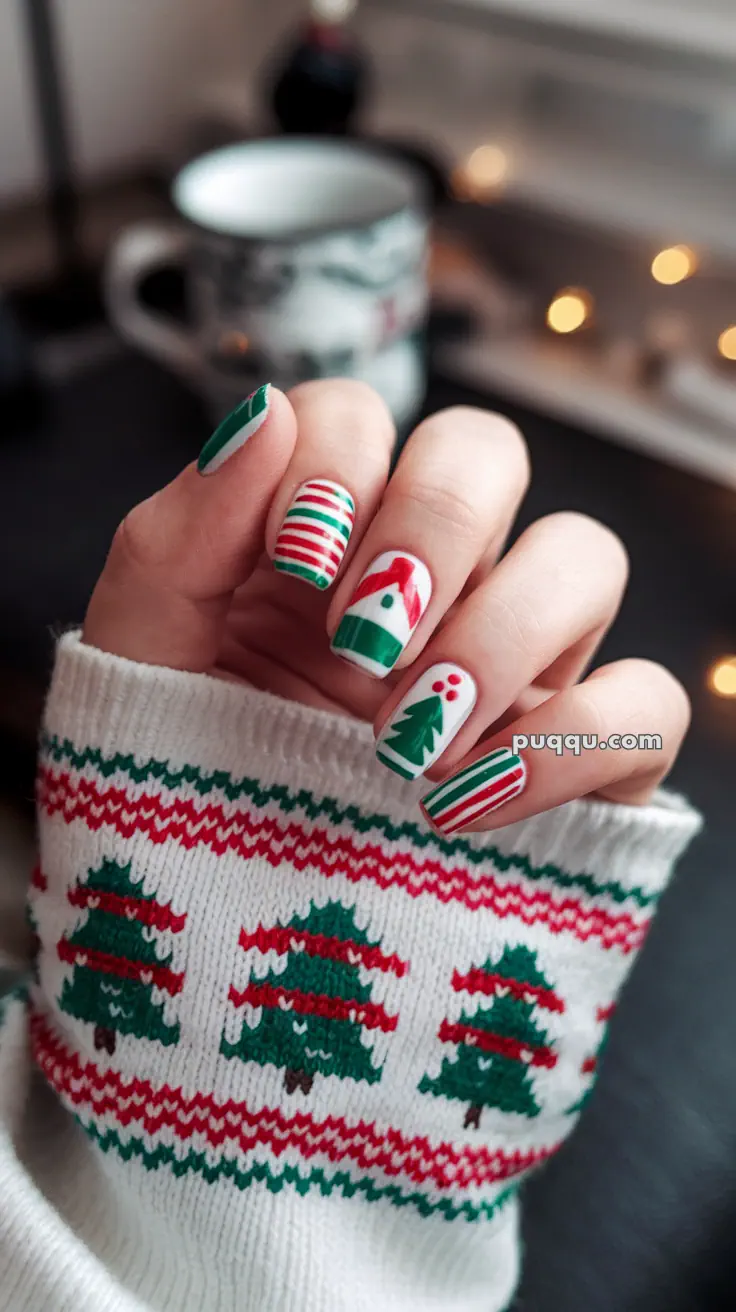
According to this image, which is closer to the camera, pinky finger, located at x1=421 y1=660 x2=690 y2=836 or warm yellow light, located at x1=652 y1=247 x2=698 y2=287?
pinky finger, located at x1=421 y1=660 x2=690 y2=836

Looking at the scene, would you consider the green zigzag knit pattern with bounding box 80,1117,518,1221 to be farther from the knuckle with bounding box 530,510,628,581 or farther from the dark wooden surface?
the knuckle with bounding box 530,510,628,581

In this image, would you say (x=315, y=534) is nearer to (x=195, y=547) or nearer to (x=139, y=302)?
(x=195, y=547)

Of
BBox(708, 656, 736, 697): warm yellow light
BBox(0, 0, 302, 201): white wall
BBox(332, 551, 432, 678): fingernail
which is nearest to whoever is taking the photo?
BBox(332, 551, 432, 678): fingernail

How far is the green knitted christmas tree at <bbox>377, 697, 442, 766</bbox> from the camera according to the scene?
231mm

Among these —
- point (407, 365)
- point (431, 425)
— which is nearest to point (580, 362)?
point (407, 365)

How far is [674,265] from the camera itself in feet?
1.71

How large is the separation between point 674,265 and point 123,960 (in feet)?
1.43

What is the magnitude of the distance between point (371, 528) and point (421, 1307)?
0.62 ft

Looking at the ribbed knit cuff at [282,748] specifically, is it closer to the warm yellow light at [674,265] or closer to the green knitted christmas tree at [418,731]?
the green knitted christmas tree at [418,731]

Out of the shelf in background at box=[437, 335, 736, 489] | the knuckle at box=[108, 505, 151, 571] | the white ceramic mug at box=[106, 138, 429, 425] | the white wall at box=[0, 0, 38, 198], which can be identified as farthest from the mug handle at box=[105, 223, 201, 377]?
the white wall at box=[0, 0, 38, 198]

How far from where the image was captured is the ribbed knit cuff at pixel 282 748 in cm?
26

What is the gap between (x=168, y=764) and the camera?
0.26 meters

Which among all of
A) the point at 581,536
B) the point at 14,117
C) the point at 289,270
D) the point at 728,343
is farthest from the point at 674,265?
the point at 14,117

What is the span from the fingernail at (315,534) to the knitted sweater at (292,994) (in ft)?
0.14
